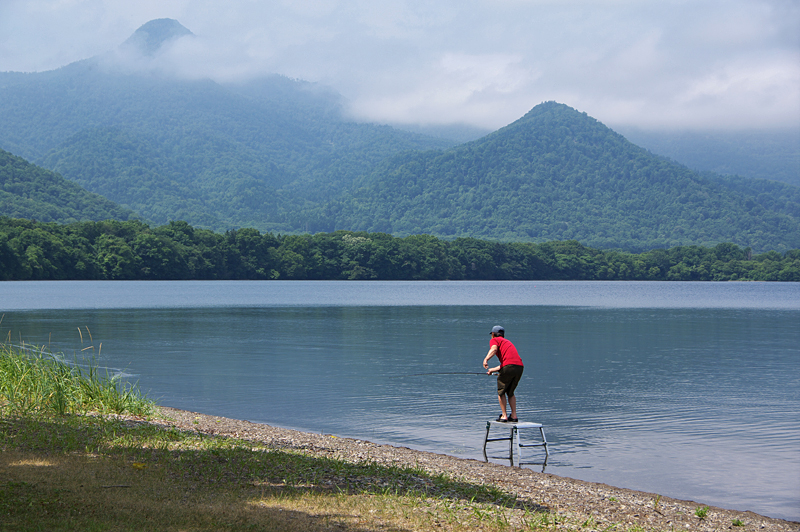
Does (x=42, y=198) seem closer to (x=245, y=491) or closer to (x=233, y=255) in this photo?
Result: (x=233, y=255)

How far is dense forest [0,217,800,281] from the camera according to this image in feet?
409

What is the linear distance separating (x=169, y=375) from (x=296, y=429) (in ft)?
36.2

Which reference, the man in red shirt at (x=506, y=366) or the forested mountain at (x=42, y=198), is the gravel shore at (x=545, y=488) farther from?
the forested mountain at (x=42, y=198)

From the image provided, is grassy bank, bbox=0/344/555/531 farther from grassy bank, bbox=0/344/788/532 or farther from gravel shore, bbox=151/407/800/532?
gravel shore, bbox=151/407/800/532

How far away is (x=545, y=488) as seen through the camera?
1179cm

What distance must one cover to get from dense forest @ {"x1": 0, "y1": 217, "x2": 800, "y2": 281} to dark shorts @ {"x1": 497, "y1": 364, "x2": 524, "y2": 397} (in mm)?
117451

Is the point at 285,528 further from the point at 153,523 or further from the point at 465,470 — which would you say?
the point at 465,470

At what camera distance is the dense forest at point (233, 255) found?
125 meters

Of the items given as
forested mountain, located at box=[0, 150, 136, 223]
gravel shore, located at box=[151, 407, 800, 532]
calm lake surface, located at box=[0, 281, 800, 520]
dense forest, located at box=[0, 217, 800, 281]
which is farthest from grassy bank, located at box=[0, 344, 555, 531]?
forested mountain, located at box=[0, 150, 136, 223]

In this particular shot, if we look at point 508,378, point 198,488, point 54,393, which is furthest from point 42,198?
point 198,488

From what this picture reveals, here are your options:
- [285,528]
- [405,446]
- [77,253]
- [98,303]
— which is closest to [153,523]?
[285,528]

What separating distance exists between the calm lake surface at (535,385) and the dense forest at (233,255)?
75159 millimetres

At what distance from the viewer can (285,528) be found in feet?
26.2

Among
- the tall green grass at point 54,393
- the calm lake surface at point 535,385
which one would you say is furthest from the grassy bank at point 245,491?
the calm lake surface at point 535,385
